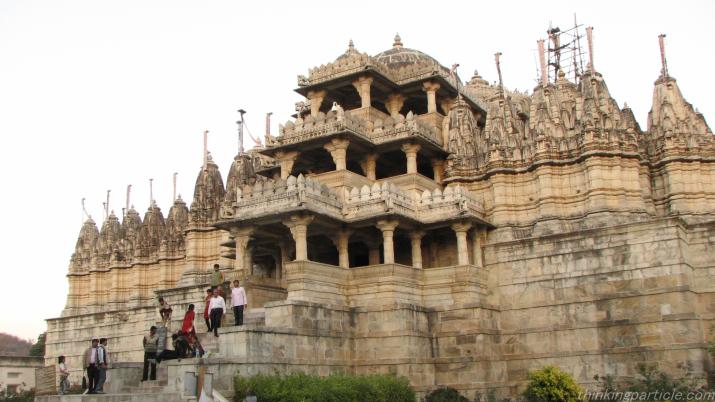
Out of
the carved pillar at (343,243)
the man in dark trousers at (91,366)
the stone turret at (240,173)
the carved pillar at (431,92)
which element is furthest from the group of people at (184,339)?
the stone turret at (240,173)

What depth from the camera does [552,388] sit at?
73.1 feet

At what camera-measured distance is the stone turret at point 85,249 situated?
53938mm

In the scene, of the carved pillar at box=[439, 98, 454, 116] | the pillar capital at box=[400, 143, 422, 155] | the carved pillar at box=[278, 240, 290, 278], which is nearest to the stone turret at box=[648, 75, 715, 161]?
the carved pillar at box=[439, 98, 454, 116]

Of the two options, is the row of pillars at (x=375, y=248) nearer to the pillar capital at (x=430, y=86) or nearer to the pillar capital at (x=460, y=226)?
the pillar capital at (x=460, y=226)

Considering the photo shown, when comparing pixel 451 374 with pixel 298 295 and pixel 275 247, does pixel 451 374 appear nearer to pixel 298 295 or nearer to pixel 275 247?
pixel 298 295

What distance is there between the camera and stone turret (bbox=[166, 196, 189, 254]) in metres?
48.0

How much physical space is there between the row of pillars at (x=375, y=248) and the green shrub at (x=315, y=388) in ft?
17.0

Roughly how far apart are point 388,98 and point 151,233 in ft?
71.1

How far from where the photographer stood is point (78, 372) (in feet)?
153

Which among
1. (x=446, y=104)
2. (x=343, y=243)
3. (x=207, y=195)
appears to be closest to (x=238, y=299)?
(x=343, y=243)

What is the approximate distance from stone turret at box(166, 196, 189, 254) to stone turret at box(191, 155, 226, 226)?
2.62 meters

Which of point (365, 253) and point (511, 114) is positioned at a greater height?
point (511, 114)

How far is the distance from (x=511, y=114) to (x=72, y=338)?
1238 inches

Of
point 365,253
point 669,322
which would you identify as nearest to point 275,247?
point 365,253
